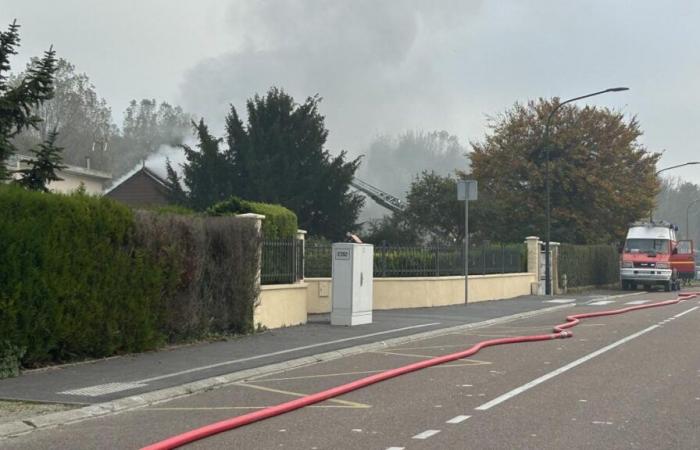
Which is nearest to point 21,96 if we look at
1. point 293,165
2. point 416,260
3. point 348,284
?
point 348,284

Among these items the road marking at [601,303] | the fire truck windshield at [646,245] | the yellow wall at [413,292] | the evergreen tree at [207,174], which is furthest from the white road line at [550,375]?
the evergreen tree at [207,174]

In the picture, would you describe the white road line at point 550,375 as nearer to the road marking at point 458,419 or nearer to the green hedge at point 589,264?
the road marking at point 458,419

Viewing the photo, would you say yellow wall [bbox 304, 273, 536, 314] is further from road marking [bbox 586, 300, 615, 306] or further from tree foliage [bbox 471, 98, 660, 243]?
tree foliage [bbox 471, 98, 660, 243]

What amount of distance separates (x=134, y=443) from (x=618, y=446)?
4.21 meters

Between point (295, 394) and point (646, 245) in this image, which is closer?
point (295, 394)

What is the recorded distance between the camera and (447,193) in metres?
47.1

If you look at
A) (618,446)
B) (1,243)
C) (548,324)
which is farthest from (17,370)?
(548,324)

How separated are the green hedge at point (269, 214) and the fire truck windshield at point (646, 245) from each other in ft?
89.7

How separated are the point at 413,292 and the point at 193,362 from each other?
1334cm

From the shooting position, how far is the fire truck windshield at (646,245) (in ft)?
143

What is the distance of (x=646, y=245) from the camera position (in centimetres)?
4406

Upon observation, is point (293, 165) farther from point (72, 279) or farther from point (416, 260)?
point (72, 279)

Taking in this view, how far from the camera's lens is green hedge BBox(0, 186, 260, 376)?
39.3 feet

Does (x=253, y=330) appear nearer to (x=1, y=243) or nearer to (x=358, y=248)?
(x=358, y=248)
